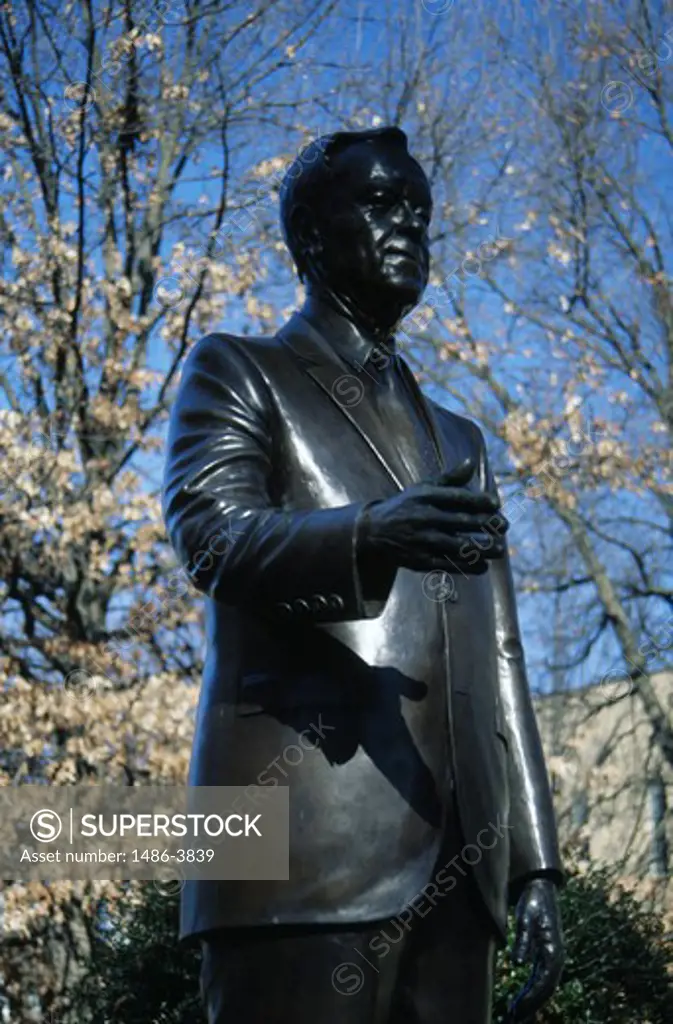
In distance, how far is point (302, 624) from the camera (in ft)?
8.18

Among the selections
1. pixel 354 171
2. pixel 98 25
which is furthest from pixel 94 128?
pixel 354 171

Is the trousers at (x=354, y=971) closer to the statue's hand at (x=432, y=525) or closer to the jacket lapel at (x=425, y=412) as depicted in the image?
the statue's hand at (x=432, y=525)

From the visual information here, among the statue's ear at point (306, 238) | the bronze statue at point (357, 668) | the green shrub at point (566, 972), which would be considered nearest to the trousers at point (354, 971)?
the bronze statue at point (357, 668)

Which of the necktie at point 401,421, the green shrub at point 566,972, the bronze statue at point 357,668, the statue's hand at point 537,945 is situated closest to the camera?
the bronze statue at point 357,668

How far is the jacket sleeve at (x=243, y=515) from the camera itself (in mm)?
2299

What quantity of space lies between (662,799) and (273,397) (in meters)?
17.5

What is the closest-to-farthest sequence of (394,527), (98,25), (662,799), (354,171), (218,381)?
(394,527) → (218,381) → (354,171) → (98,25) → (662,799)

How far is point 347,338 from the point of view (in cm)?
298

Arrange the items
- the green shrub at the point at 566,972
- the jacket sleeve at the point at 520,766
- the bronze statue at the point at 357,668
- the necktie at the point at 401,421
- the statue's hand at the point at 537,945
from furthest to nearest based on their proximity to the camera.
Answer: the green shrub at the point at 566,972
the necktie at the point at 401,421
the jacket sleeve at the point at 520,766
the statue's hand at the point at 537,945
the bronze statue at the point at 357,668

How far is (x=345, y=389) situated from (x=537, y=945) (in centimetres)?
113

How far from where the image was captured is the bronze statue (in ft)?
7.63

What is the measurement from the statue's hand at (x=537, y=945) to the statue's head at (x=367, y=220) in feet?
3.97

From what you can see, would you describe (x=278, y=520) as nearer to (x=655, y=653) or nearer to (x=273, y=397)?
(x=273, y=397)

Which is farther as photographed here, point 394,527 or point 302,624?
point 302,624
